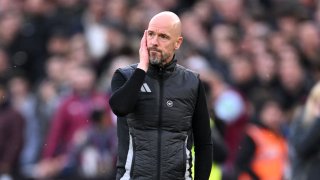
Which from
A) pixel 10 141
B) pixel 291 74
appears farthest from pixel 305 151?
pixel 10 141

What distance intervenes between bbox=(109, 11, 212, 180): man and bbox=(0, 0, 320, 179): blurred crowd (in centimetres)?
308

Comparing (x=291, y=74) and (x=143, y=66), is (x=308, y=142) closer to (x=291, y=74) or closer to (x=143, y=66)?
(x=143, y=66)

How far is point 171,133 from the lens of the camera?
792cm

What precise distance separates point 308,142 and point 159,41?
11.9 ft

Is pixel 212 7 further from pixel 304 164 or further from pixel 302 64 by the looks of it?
pixel 304 164

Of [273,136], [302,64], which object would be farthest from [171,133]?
[302,64]

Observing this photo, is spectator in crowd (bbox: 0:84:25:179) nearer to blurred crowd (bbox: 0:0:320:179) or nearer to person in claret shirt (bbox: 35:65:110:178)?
blurred crowd (bbox: 0:0:320:179)

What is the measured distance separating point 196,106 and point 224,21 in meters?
9.39

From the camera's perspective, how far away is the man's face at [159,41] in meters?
7.91

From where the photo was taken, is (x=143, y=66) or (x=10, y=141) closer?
(x=143, y=66)

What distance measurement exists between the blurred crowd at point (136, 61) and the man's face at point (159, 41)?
3.24m

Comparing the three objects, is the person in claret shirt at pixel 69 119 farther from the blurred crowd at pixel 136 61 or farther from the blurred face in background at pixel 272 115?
the blurred face in background at pixel 272 115

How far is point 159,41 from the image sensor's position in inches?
312

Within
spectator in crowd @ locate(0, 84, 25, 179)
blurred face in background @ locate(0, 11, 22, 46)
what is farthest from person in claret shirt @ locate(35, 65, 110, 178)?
blurred face in background @ locate(0, 11, 22, 46)
